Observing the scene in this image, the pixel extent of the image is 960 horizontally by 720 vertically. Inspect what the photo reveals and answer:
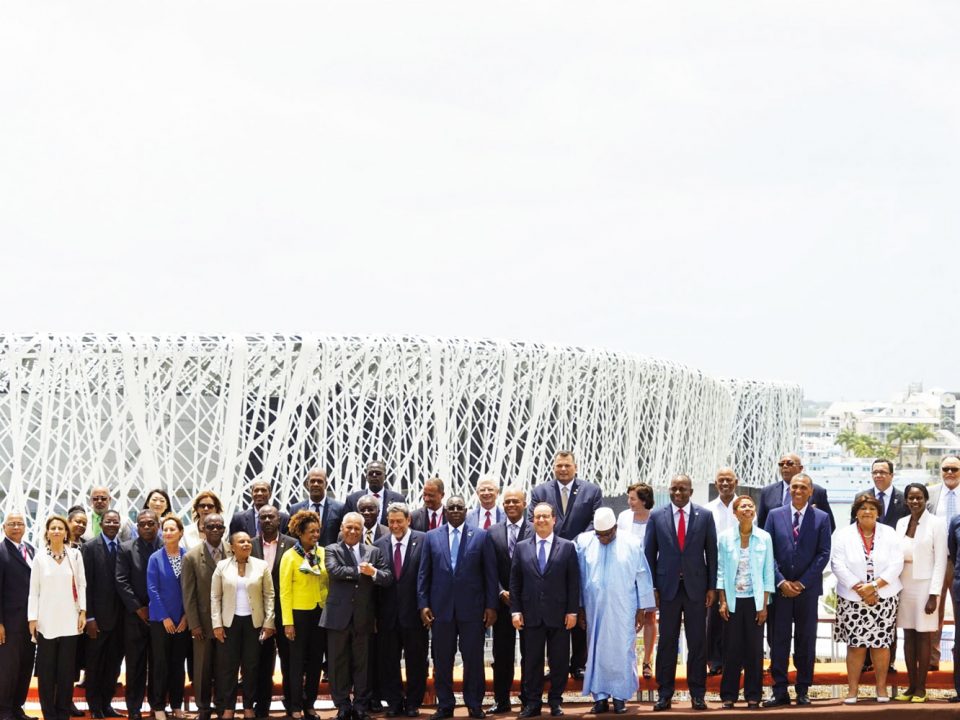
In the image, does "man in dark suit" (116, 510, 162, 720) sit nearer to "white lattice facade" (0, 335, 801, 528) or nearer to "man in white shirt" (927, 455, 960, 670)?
"man in white shirt" (927, 455, 960, 670)

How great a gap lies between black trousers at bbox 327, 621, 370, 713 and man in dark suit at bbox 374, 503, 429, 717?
0.72ft

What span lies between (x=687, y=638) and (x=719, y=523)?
123cm

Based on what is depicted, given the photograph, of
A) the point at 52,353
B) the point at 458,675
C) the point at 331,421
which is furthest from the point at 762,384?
the point at 458,675

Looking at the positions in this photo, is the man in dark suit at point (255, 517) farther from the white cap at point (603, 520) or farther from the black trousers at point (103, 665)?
the white cap at point (603, 520)

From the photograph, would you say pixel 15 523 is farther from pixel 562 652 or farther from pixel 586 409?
pixel 586 409

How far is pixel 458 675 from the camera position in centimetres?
1083

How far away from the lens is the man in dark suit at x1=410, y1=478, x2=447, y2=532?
34.6 ft

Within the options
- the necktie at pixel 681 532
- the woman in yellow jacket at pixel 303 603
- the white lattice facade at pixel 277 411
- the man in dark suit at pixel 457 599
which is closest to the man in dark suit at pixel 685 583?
the necktie at pixel 681 532

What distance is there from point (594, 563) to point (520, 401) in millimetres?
20204

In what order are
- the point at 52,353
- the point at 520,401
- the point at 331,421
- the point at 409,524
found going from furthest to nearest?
1. the point at 520,401
2. the point at 331,421
3. the point at 52,353
4. the point at 409,524

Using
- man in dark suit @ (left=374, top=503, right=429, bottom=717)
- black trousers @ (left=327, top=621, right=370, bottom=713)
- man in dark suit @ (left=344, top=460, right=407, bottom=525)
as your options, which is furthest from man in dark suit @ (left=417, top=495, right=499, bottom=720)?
man in dark suit @ (left=344, top=460, right=407, bottom=525)

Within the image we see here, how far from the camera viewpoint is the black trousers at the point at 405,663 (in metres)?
10.0

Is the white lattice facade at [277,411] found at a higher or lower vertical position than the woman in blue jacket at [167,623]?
higher

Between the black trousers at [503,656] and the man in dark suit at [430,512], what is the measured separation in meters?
0.93
